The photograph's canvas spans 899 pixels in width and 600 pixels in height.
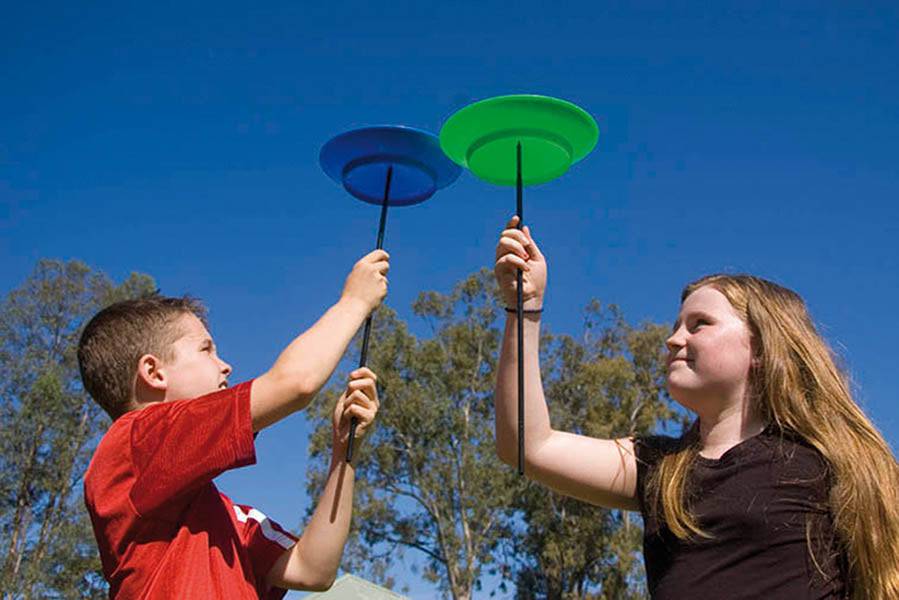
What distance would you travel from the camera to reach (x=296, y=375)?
192 centimetres

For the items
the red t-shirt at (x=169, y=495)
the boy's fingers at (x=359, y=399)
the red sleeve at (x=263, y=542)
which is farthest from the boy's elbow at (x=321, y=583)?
the boy's fingers at (x=359, y=399)

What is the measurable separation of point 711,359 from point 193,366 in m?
1.42

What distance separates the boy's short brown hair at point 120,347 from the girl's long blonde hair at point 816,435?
56.3 inches

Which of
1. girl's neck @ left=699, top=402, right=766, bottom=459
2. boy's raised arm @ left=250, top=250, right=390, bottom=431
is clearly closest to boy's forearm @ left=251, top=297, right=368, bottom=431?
boy's raised arm @ left=250, top=250, right=390, bottom=431

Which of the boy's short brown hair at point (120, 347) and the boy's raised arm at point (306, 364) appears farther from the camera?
the boy's short brown hair at point (120, 347)

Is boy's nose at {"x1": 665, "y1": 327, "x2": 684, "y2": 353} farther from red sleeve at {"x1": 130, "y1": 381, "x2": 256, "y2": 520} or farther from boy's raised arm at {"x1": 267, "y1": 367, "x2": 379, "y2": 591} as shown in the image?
red sleeve at {"x1": 130, "y1": 381, "x2": 256, "y2": 520}

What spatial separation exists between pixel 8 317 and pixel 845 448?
2059cm

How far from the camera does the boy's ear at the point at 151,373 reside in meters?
2.24

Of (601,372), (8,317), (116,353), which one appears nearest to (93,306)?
(8,317)

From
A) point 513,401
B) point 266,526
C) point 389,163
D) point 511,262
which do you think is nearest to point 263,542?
point 266,526

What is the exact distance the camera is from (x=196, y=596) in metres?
A: 1.88

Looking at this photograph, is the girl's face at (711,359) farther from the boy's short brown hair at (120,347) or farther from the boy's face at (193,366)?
the boy's short brown hair at (120,347)

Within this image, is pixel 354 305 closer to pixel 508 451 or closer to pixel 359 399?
pixel 359 399

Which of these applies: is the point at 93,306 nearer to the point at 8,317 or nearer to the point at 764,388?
the point at 8,317
